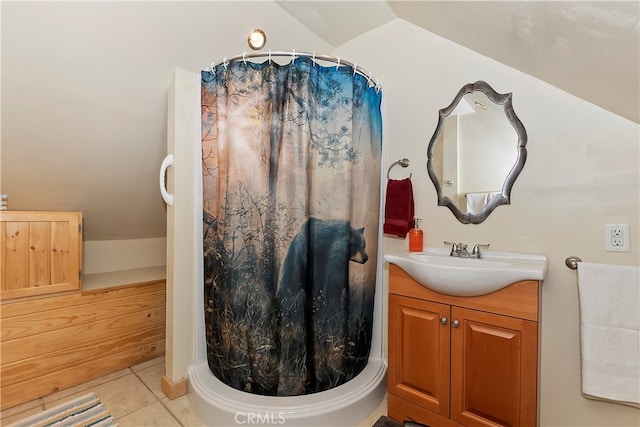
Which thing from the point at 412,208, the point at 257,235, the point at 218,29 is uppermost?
the point at 218,29

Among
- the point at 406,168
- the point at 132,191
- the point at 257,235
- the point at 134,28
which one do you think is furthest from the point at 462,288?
the point at 132,191

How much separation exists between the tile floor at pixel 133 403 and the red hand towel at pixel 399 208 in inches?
39.9

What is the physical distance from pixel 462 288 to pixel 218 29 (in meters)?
1.87

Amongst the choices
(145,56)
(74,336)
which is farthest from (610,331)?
(74,336)

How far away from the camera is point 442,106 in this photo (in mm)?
1752

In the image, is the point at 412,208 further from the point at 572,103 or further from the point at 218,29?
the point at 218,29

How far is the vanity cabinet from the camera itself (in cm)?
122

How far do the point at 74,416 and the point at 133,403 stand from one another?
0.88 feet

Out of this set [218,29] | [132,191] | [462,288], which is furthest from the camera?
[132,191]

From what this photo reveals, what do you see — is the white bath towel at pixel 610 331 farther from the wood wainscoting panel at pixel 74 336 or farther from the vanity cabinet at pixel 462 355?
the wood wainscoting panel at pixel 74 336

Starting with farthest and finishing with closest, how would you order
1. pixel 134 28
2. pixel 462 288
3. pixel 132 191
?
1. pixel 132 191
2. pixel 134 28
3. pixel 462 288

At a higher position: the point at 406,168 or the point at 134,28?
the point at 134,28

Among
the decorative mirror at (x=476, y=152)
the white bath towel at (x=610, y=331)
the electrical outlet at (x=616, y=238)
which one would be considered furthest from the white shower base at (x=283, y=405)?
Answer: the electrical outlet at (x=616, y=238)

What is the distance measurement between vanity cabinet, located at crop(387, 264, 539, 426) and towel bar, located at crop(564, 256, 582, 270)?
33 centimetres
